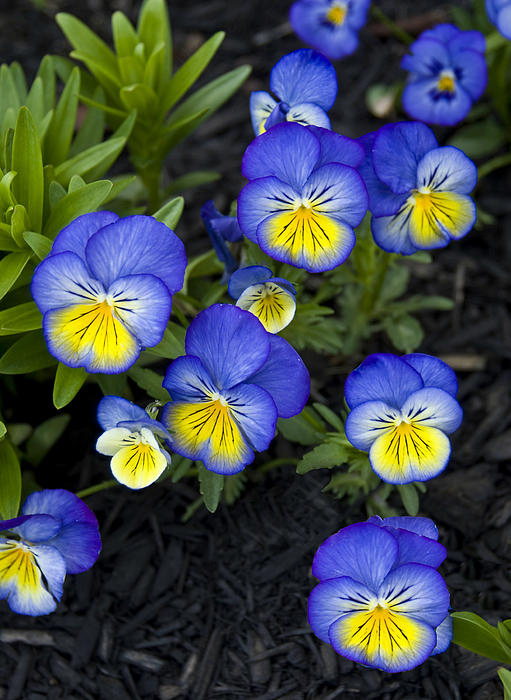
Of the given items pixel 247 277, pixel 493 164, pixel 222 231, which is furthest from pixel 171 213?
pixel 493 164

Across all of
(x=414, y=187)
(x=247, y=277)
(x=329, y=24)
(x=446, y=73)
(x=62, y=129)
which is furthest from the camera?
(x=329, y=24)

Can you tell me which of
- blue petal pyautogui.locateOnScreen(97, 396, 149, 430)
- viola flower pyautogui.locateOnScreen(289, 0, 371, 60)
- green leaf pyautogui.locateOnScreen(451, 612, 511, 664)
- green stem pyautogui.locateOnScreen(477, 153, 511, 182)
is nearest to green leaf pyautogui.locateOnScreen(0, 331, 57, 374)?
blue petal pyautogui.locateOnScreen(97, 396, 149, 430)

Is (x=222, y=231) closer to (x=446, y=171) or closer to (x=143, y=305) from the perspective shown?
(x=143, y=305)

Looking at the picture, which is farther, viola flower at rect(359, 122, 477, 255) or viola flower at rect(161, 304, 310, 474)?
viola flower at rect(359, 122, 477, 255)

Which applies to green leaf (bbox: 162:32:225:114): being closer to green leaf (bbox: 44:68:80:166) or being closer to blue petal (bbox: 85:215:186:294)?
green leaf (bbox: 44:68:80:166)

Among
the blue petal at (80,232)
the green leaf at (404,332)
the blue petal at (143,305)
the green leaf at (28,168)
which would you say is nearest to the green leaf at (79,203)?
the green leaf at (28,168)
